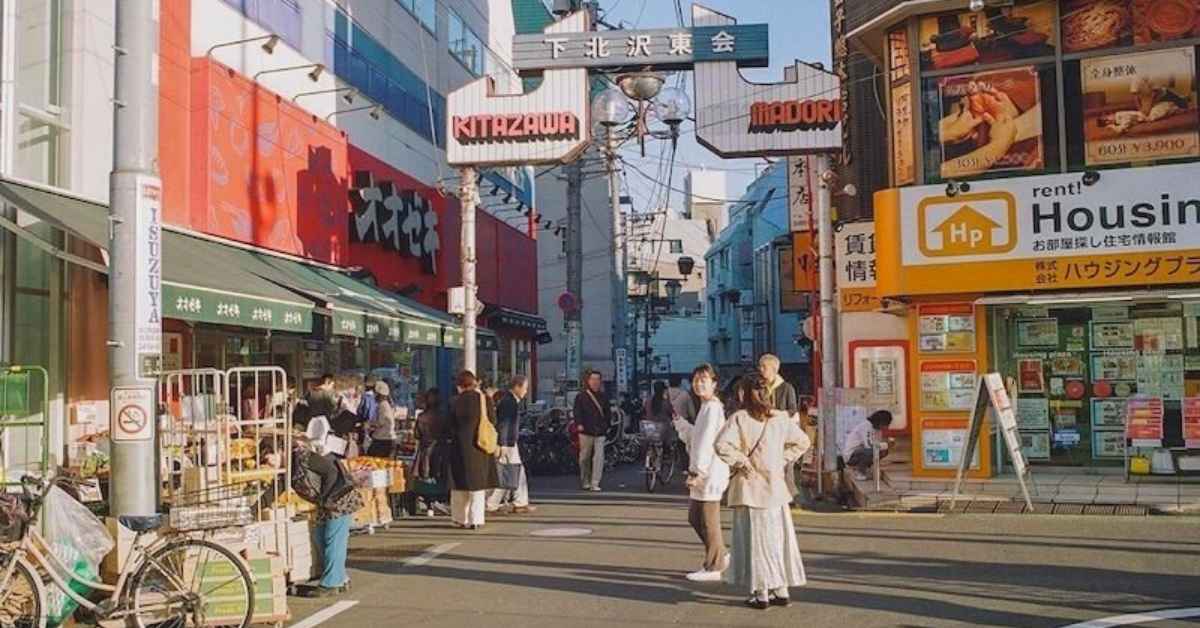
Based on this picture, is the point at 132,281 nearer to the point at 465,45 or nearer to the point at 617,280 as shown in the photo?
the point at 465,45

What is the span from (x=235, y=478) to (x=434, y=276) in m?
16.1

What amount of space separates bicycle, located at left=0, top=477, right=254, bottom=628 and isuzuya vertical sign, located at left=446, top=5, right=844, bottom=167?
9.87 meters

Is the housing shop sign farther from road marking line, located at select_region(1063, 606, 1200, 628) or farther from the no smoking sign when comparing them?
the no smoking sign

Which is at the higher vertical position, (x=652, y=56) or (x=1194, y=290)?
(x=652, y=56)

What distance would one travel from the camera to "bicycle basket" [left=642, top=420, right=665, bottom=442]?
17069mm

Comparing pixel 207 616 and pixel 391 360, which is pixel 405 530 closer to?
pixel 207 616

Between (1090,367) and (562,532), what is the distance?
7.97 metres

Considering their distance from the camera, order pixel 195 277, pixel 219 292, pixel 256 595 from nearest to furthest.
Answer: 1. pixel 256 595
2. pixel 219 292
3. pixel 195 277

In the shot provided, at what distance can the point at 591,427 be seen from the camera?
1655 centimetres

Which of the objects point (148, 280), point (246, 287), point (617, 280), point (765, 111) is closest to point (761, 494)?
point (148, 280)

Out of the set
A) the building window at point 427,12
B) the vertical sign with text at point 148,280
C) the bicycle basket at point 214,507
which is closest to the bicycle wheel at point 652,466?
the bicycle basket at point 214,507

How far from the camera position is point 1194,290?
14.0m

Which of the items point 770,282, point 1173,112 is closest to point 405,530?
point 1173,112

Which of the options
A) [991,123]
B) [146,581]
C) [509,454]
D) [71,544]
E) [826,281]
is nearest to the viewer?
[146,581]
